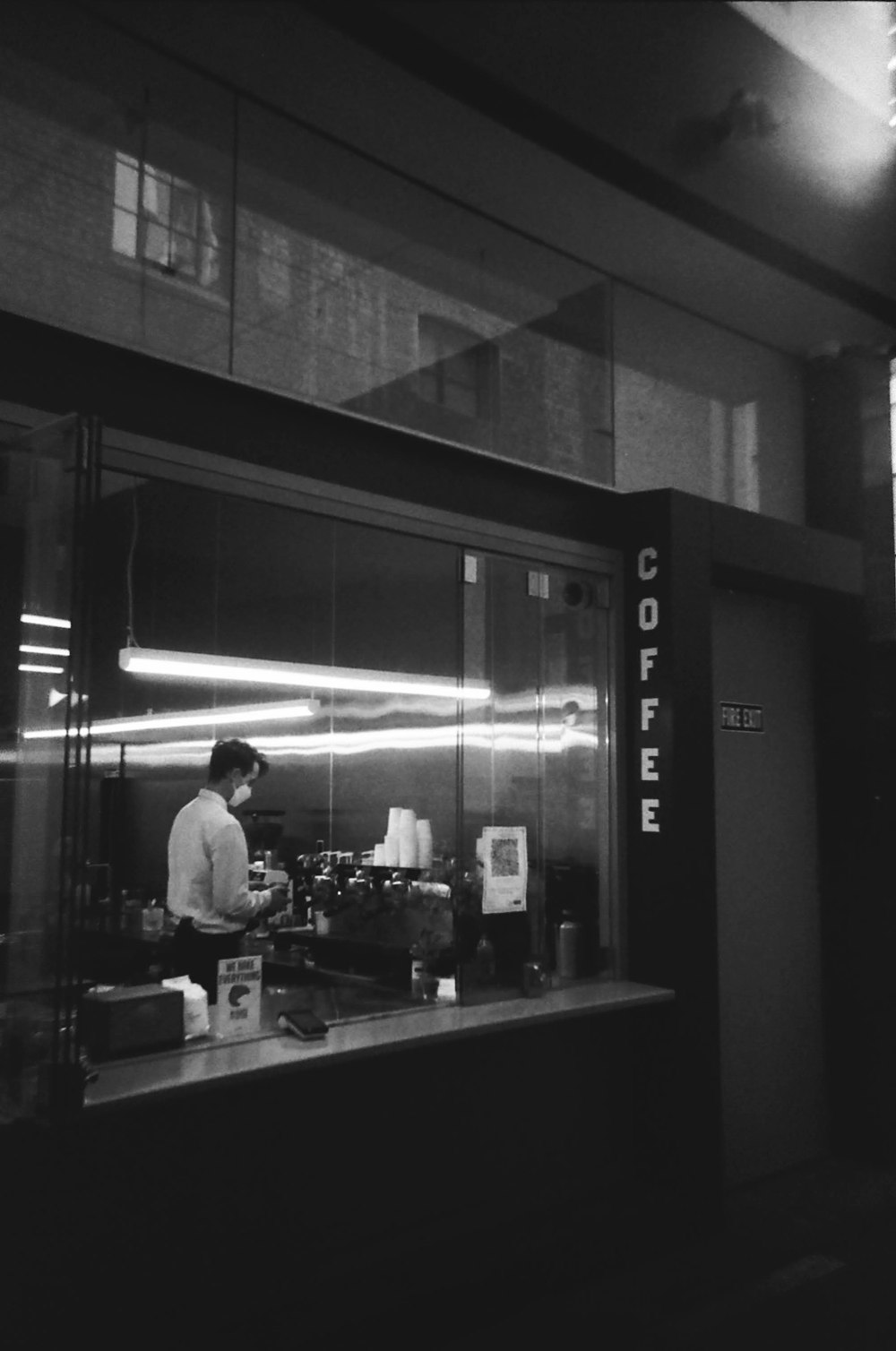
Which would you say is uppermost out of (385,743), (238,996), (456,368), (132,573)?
(456,368)

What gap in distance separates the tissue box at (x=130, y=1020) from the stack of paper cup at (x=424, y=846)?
7.46 feet

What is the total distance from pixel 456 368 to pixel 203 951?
2736 millimetres

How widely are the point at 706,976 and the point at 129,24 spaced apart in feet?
13.6

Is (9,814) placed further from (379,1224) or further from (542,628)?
(542,628)

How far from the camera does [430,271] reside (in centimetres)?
495

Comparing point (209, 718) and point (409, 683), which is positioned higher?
point (409, 683)

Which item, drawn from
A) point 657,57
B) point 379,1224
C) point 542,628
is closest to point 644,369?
point 542,628

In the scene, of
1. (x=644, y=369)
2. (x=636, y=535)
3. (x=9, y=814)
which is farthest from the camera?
(x=644, y=369)

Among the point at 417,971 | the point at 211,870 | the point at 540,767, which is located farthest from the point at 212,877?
the point at 540,767

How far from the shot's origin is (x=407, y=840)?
18.9 feet

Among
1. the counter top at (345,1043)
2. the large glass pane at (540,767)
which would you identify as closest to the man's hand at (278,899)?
the large glass pane at (540,767)

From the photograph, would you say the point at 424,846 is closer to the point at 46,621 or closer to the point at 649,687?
the point at 649,687

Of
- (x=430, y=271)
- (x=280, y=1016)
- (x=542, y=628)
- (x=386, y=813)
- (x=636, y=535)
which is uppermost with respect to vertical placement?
(x=430, y=271)

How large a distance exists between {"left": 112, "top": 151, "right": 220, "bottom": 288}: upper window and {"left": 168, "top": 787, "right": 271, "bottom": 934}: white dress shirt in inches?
85.8
